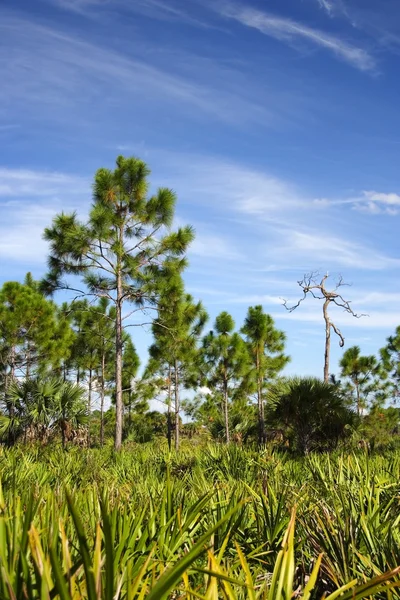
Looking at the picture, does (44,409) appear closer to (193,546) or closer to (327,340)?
(327,340)

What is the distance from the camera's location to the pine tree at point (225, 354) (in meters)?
33.1

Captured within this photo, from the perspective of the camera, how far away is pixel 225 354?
33344 millimetres

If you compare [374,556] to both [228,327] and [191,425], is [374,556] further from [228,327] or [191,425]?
[191,425]

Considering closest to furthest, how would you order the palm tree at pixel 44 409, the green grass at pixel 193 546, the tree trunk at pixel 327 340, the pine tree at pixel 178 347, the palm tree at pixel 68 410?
the green grass at pixel 193 546 → the palm tree at pixel 44 409 → the palm tree at pixel 68 410 → the tree trunk at pixel 327 340 → the pine tree at pixel 178 347

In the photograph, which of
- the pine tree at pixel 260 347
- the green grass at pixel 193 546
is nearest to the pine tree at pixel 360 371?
the pine tree at pixel 260 347

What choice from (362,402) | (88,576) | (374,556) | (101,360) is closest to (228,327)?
(101,360)

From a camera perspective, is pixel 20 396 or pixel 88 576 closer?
pixel 88 576

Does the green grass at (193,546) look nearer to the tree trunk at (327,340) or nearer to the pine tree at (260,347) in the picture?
the tree trunk at (327,340)

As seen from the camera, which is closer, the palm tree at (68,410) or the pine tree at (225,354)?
the palm tree at (68,410)

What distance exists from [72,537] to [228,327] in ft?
100.0

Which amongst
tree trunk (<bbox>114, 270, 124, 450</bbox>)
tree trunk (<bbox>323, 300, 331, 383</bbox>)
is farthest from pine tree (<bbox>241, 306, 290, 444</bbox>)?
tree trunk (<bbox>114, 270, 124, 450</bbox>)

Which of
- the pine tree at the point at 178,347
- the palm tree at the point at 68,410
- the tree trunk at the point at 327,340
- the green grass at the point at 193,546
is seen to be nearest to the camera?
the green grass at the point at 193,546

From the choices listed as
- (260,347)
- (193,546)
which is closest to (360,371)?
(260,347)

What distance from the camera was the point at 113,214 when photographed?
20266mm
